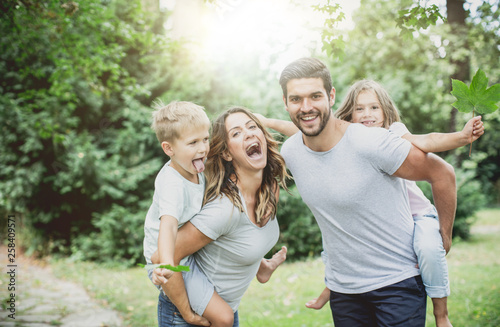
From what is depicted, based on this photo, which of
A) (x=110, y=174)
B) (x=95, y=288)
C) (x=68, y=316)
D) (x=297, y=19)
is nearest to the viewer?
(x=297, y=19)

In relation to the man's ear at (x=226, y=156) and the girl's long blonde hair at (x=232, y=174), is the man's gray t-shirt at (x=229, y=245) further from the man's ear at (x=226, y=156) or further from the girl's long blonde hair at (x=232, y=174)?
the man's ear at (x=226, y=156)

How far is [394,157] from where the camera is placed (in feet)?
6.97

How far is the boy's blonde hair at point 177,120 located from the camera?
8.23 ft

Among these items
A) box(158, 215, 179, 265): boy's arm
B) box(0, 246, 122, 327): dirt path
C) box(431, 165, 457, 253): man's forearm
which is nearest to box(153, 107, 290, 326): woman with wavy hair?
box(158, 215, 179, 265): boy's arm

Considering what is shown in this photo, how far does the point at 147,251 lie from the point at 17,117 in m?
8.60

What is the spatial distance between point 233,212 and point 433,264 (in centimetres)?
118

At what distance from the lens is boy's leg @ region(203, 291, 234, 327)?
230cm

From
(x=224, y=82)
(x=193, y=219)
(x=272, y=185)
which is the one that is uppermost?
(x=224, y=82)

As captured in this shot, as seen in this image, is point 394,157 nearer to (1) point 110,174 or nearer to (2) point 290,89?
(2) point 290,89

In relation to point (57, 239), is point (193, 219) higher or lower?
higher

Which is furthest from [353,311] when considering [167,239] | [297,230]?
[297,230]

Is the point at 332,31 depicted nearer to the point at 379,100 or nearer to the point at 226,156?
the point at 379,100

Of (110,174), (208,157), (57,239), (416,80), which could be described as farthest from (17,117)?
(416,80)

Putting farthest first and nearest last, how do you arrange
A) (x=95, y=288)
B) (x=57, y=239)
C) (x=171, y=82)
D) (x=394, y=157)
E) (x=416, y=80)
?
1. (x=416, y=80)
2. (x=57, y=239)
3. (x=171, y=82)
4. (x=95, y=288)
5. (x=394, y=157)
